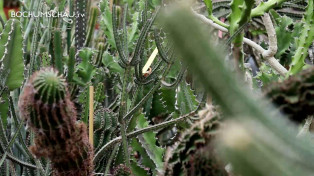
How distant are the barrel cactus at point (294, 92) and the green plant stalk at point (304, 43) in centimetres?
46

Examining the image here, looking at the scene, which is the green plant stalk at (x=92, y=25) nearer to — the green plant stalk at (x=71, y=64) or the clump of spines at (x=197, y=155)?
the green plant stalk at (x=71, y=64)

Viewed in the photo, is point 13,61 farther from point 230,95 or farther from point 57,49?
point 230,95

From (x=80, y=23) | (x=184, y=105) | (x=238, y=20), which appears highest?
(x=80, y=23)

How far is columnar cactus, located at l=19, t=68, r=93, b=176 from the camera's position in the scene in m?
0.54

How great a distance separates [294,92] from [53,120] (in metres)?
0.27

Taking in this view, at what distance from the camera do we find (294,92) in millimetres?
425

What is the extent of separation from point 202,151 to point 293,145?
0.68 ft

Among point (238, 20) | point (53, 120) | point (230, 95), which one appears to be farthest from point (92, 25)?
point (230, 95)

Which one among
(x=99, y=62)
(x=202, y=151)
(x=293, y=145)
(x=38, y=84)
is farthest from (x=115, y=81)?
(x=293, y=145)

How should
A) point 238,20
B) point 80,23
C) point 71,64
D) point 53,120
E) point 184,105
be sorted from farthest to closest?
point 80,23 → point 71,64 → point 184,105 → point 238,20 → point 53,120

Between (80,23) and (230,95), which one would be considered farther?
(80,23)

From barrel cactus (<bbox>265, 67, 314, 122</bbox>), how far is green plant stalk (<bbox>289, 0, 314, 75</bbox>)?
0.46 metres

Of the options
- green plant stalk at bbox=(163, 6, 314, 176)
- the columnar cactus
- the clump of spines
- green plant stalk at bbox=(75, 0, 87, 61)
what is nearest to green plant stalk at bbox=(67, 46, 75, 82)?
green plant stalk at bbox=(75, 0, 87, 61)

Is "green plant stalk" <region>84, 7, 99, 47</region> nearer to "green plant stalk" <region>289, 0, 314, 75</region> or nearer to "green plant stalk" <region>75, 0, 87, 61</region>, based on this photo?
"green plant stalk" <region>75, 0, 87, 61</region>
